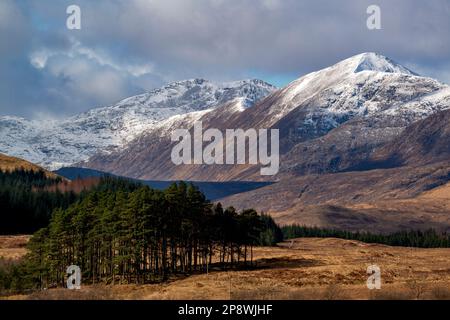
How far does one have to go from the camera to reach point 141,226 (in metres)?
95.2

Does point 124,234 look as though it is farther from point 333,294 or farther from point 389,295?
point 389,295

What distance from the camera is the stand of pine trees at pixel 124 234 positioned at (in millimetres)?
96500

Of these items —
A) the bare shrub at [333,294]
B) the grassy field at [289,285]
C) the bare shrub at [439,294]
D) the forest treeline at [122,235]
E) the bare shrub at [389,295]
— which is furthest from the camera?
the forest treeline at [122,235]

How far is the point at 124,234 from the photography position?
9762 cm

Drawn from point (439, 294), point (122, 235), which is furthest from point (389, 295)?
point (122, 235)

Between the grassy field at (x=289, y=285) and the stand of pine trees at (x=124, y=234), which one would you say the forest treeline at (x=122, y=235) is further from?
the grassy field at (x=289, y=285)

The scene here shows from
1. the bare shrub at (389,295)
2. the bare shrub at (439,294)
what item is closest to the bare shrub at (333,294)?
the bare shrub at (389,295)

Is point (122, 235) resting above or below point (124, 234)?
below

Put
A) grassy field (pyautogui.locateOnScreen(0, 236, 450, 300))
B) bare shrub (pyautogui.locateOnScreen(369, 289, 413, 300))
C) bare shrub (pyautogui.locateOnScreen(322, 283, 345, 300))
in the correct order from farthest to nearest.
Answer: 1. grassy field (pyautogui.locateOnScreen(0, 236, 450, 300))
2. bare shrub (pyautogui.locateOnScreen(322, 283, 345, 300))
3. bare shrub (pyautogui.locateOnScreen(369, 289, 413, 300))

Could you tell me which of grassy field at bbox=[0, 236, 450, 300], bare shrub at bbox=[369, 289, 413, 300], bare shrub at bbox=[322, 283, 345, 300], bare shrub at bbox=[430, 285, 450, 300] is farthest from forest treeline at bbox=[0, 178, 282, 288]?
bare shrub at bbox=[430, 285, 450, 300]

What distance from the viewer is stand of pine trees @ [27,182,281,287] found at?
317ft

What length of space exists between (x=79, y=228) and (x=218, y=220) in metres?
23.3

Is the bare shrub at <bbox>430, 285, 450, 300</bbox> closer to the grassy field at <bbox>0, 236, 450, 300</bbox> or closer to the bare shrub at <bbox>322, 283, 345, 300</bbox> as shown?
the grassy field at <bbox>0, 236, 450, 300</bbox>
